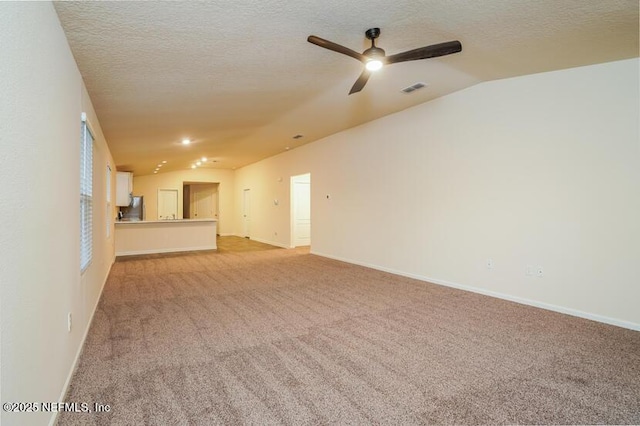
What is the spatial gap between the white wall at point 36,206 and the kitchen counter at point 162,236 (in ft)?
21.5

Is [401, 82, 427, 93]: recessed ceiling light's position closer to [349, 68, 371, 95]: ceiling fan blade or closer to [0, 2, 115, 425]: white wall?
[349, 68, 371, 95]: ceiling fan blade

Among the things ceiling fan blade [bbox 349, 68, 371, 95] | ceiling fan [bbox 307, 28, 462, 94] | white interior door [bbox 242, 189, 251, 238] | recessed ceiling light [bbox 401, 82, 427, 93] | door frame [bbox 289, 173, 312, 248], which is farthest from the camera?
white interior door [bbox 242, 189, 251, 238]

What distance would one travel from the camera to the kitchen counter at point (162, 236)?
834 centimetres

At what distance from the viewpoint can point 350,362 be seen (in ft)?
8.30

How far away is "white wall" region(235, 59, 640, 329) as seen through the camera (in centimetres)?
334

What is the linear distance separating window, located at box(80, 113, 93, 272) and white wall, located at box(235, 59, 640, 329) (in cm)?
454

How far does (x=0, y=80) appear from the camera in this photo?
1217 mm

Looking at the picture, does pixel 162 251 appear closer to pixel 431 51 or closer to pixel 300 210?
pixel 300 210

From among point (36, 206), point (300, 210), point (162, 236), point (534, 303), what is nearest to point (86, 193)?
point (36, 206)

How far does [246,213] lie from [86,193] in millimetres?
9117

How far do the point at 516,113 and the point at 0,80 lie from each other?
476cm

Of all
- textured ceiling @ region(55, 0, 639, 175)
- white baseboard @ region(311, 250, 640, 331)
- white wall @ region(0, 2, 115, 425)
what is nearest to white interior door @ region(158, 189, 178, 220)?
textured ceiling @ region(55, 0, 639, 175)

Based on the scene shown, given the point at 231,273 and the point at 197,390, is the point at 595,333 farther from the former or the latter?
the point at 231,273

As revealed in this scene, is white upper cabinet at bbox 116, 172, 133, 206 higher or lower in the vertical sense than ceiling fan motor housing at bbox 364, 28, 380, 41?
lower
